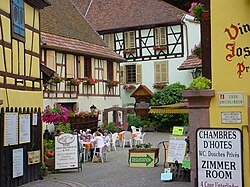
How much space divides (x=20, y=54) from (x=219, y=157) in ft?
26.1

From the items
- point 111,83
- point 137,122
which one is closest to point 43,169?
point 111,83

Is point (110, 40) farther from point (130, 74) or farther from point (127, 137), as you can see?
point (127, 137)

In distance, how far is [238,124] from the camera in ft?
24.8

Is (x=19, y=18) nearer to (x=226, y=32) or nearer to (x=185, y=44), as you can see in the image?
(x=226, y=32)

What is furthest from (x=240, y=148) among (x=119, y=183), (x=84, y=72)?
(x=84, y=72)

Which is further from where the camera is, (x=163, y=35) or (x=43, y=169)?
(x=163, y=35)

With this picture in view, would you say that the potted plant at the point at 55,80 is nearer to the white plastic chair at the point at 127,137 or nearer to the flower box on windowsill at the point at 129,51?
the white plastic chair at the point at 127,137

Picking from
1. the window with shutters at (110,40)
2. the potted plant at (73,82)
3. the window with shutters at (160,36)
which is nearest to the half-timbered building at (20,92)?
the potted plant at (73,82)

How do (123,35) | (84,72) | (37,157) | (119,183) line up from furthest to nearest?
(123,35) < (84,72) < (37,157) < (119,183)

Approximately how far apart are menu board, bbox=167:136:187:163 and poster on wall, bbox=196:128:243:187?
21.8ft

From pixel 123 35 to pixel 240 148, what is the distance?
31647 mm

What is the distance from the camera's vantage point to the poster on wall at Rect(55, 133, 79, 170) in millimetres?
15492

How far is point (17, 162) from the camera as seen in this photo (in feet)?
41.9

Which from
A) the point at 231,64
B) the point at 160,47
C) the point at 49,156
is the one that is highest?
the point at 160,47
